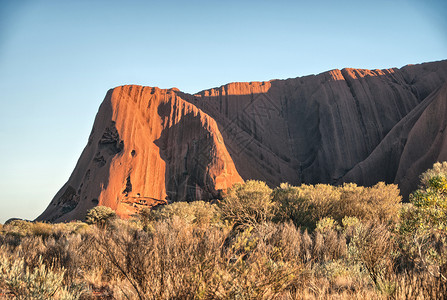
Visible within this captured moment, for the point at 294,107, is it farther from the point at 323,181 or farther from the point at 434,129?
the point at 434,129

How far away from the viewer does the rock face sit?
45.2 m

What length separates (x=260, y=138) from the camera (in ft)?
230

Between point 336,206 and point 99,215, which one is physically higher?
point 336,206

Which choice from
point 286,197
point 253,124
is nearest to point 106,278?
point 286,197

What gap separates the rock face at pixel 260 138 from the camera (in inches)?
1781

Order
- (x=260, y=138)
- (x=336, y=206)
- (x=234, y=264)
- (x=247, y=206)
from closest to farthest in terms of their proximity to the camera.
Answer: (x=234, y=264), (x=247, y=206), (x=336, y=206), (x=260, y=138)

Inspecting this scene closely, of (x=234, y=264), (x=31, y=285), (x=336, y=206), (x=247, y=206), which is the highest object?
(x=234, y=264)

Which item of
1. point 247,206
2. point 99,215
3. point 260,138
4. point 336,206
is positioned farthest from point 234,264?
point 260,138

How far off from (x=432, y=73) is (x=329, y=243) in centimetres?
7335

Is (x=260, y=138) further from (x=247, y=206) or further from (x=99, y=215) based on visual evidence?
(x=247, y=206)

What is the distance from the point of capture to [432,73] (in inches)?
2749

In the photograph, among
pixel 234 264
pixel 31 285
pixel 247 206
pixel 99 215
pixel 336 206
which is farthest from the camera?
pixel 99 215

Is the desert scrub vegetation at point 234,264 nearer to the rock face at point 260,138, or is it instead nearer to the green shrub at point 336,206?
the green shrub at point 336,206

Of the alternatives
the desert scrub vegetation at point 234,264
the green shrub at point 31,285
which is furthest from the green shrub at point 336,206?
the green shrub at point 31,285
